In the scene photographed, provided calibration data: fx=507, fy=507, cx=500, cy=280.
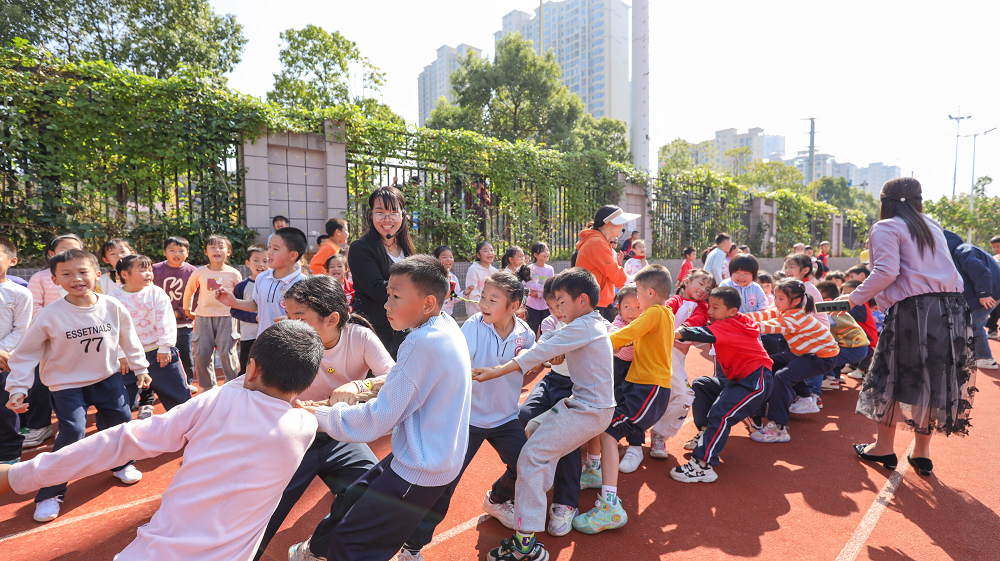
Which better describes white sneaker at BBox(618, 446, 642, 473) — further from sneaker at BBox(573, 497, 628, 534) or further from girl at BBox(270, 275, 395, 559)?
girl at BBox(270, 275, 395, 559)

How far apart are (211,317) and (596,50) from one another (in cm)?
7744

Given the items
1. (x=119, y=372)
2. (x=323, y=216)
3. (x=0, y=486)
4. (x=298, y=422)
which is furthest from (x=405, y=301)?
(x=323, y=216)

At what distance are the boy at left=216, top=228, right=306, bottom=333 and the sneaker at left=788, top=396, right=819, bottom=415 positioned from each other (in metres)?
4.71

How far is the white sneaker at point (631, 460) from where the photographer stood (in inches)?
146

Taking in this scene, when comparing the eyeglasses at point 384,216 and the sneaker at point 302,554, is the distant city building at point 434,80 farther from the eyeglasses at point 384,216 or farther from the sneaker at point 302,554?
the sneaker at point 302,554

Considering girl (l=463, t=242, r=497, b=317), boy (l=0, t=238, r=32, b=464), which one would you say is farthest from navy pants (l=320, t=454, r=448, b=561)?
girl (l=463, t=242, r=497, b=317)

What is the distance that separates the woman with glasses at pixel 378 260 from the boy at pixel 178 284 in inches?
106

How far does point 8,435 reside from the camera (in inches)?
137

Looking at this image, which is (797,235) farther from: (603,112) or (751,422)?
(603,112)

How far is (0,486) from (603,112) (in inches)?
2958

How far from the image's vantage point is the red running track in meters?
2.76

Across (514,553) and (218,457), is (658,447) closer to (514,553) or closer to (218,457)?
(514,553)

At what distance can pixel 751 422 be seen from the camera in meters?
4.60

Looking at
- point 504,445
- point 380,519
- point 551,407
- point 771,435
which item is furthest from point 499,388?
point 771,435
